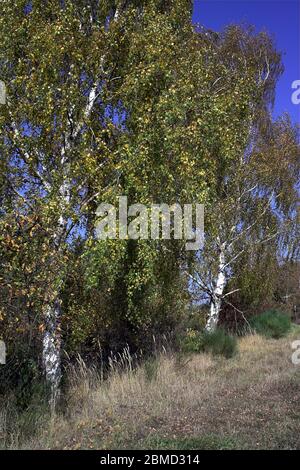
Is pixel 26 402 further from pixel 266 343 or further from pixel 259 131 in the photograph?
pixel 259 131

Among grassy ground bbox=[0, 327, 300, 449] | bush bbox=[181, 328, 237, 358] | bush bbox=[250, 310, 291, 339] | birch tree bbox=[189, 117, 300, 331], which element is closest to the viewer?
grassy ground bbox=[0, 327, 300, 449]

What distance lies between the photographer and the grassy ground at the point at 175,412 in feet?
17.8

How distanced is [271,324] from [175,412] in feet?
45.6

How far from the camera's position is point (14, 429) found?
5.86 meters

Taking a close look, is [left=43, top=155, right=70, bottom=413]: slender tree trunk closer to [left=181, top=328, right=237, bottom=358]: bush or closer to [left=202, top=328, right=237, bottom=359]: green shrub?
[left=181, top=328, right=237, bottom=358]: bush

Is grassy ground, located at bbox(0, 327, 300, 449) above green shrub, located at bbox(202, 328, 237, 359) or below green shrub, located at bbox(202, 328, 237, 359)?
above

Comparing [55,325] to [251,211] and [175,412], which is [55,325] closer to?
[175,412]

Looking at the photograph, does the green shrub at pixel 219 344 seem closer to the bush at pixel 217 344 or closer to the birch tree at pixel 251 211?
the bush at pixel 217 344

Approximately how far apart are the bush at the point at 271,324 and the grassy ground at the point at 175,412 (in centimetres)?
860

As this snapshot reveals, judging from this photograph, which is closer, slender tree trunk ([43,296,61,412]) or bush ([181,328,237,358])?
slender tree trunk ([43,296,61,412])

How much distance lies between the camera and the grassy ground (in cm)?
542

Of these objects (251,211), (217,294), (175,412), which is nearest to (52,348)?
(175,412)

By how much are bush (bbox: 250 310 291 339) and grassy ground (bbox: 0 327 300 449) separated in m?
8.60

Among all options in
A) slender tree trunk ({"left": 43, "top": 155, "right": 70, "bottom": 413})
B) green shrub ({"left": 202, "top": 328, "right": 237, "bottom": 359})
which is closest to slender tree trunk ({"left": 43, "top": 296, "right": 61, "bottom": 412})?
slender tree trunk ({"left": 43, "top": 155, "right": 70, "bottom": 413})
